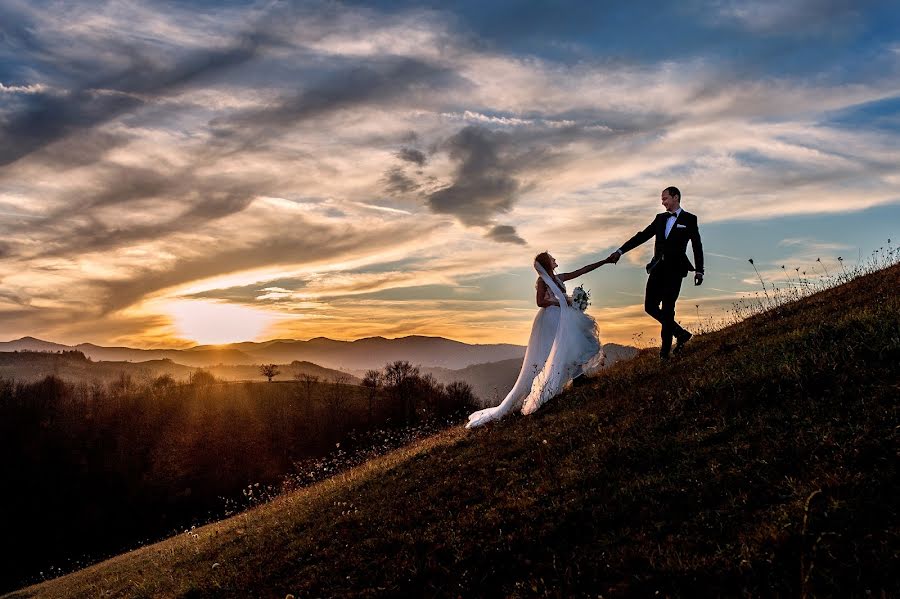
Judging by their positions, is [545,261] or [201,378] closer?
[545,261]

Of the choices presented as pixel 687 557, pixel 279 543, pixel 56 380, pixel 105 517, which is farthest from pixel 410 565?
pixel 56 380

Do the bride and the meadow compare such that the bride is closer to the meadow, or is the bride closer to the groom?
the groom

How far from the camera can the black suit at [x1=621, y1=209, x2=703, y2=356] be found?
1359cm

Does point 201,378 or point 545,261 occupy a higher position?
point 545,261

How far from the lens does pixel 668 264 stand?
13789 millimetres

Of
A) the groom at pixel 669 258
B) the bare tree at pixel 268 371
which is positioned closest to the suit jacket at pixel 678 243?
the groom at pixel 669 258

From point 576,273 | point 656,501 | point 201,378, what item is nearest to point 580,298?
point 576,273

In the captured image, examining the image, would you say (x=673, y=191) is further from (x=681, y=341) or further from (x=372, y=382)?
(x=372, y=382)

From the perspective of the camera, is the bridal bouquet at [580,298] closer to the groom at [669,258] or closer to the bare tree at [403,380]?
the groom at [669,258]

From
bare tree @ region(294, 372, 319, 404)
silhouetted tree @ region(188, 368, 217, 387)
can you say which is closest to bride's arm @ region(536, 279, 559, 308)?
bare tree @ region(294, 372, 319, 404)

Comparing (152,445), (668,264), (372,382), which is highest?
(668,264)

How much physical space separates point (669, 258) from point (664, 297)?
93 centimetres

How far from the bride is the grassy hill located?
2021 millimetres

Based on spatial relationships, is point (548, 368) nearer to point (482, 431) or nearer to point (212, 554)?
point (482, 431)
